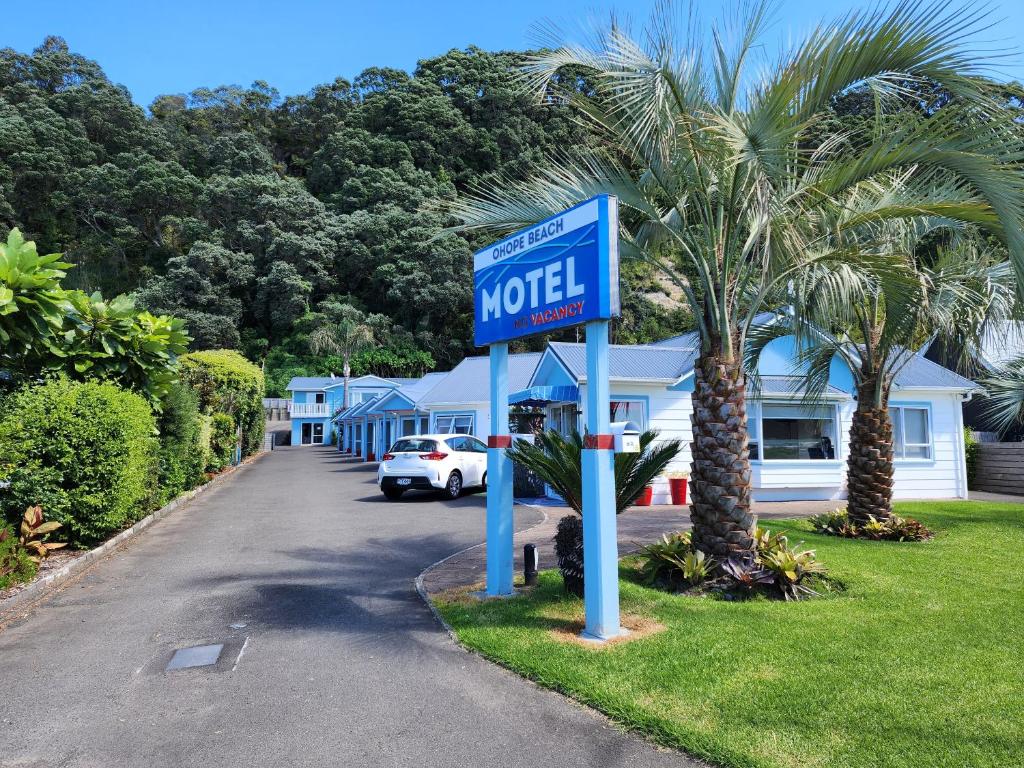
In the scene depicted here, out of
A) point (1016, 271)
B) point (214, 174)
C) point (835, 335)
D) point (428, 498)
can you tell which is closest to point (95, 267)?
point (214, 174)

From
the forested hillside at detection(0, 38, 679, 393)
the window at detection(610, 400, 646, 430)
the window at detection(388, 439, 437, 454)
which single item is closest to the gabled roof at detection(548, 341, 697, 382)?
the window at detection(610, 400, 646, 430)

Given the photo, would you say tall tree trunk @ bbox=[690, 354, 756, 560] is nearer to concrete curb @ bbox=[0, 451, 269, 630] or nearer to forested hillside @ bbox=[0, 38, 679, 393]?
concrete curb @ bbox=[0, 451, 269, 630]

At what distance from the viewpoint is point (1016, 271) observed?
16.6 feet

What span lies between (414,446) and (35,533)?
9841 mm

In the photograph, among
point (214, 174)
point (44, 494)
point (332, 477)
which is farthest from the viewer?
Result: point (214, 174)

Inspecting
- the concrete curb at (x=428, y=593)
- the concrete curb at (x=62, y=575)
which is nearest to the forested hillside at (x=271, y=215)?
the concrete curb at (x=428, y=593)

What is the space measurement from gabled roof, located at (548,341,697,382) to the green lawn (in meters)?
8.96

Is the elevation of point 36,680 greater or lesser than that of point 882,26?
lesser

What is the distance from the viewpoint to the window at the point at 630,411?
16.7 meters

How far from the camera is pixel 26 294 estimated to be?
7793 mm

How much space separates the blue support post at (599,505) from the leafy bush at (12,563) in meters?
6.00

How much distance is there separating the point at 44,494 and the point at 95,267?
188 feet

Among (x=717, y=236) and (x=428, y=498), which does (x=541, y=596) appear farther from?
(x=428, y=498)

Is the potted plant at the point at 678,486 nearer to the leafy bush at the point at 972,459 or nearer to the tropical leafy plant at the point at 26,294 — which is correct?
the leafy bush at the point at 972,459
